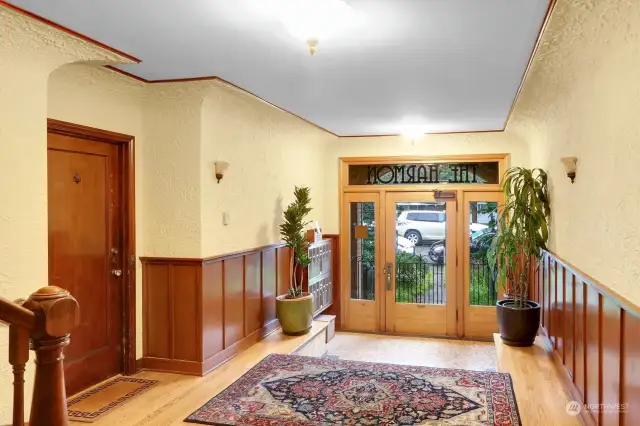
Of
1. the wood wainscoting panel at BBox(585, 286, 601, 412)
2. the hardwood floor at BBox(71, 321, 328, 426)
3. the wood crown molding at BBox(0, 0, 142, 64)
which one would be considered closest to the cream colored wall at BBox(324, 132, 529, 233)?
the hardwood floor at BBox(71, 321, 328, 426)

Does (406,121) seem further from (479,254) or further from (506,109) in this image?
(479,254)

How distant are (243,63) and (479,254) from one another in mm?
4222

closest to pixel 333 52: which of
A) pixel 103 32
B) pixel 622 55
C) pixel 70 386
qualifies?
pixel 103 32

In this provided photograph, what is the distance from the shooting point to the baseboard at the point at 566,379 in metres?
2.79

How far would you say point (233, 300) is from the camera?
176 inches

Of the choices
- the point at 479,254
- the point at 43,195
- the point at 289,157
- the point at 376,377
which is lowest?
the point at 376,377

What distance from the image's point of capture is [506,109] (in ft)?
15.8

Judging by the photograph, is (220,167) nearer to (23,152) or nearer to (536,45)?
(23,152)

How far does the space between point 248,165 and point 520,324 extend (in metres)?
2.77

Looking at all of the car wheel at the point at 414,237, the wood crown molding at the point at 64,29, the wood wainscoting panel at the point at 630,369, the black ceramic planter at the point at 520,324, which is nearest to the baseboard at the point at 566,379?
the black ceramic planter at the point at 520,324

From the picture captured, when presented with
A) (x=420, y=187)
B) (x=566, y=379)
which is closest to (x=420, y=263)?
(x=420, y=187)

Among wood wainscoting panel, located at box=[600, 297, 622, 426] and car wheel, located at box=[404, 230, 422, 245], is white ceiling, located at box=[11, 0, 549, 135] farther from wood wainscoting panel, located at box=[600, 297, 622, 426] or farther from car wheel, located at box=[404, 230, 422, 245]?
car wheel, located at box=[404, 230, 422, 245]

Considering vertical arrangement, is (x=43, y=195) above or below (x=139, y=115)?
below

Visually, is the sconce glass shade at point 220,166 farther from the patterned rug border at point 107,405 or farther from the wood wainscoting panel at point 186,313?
the patterned rug border at point 107,405
